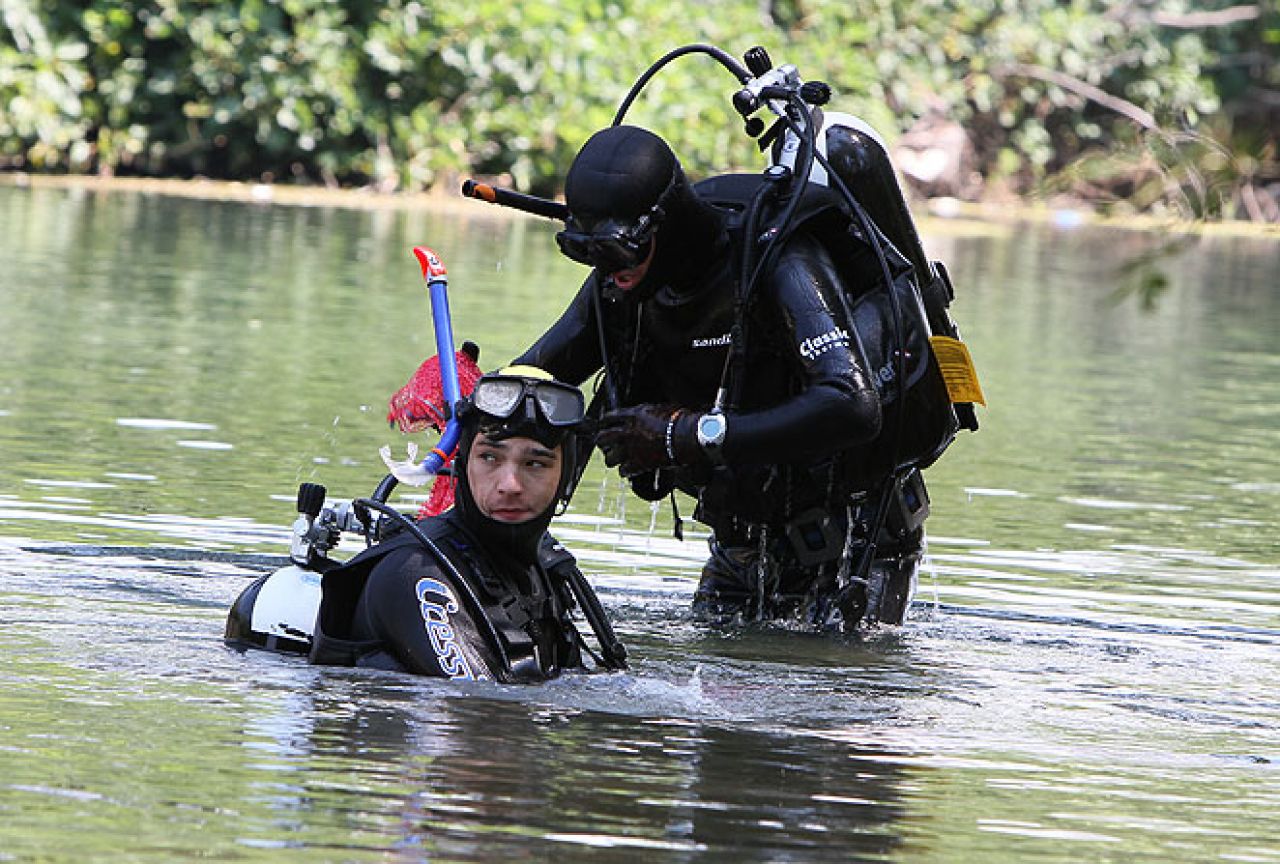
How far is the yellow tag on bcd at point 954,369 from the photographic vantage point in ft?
21.3

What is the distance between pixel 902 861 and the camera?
429 centimetres

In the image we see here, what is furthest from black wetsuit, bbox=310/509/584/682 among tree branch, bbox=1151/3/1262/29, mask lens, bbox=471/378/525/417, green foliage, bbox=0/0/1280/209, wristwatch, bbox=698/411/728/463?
tree branch, bbox=1151/3/1262/29

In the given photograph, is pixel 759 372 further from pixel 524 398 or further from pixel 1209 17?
pixel 1209 17

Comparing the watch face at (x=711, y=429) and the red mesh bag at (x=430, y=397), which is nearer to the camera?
the watch face at (x=711, y=429)

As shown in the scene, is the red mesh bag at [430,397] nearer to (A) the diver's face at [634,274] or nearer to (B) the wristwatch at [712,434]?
(A) the diver's face at [634,274]

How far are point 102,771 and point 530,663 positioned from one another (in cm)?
115

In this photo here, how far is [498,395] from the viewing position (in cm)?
528

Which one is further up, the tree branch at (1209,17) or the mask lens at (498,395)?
the tree branch at (1209,17)

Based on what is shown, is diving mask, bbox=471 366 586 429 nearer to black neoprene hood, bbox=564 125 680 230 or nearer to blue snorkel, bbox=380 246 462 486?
blue snorkel, bbox=380 246 462 486

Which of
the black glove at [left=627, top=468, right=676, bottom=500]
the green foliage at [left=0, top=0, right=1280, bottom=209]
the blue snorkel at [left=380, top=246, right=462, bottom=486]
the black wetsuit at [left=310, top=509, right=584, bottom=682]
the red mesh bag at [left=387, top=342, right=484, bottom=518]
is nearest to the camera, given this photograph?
the black wetsuit at [left=310, top=509, right=584, bottom=682]

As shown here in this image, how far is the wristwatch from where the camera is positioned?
19.0 ft

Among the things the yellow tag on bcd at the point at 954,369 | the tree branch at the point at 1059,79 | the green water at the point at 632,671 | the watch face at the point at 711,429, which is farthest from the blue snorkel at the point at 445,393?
the tree branch at the point at 1059,79

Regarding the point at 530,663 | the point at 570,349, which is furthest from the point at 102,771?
the point at 570,349

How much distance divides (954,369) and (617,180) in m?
1.24
